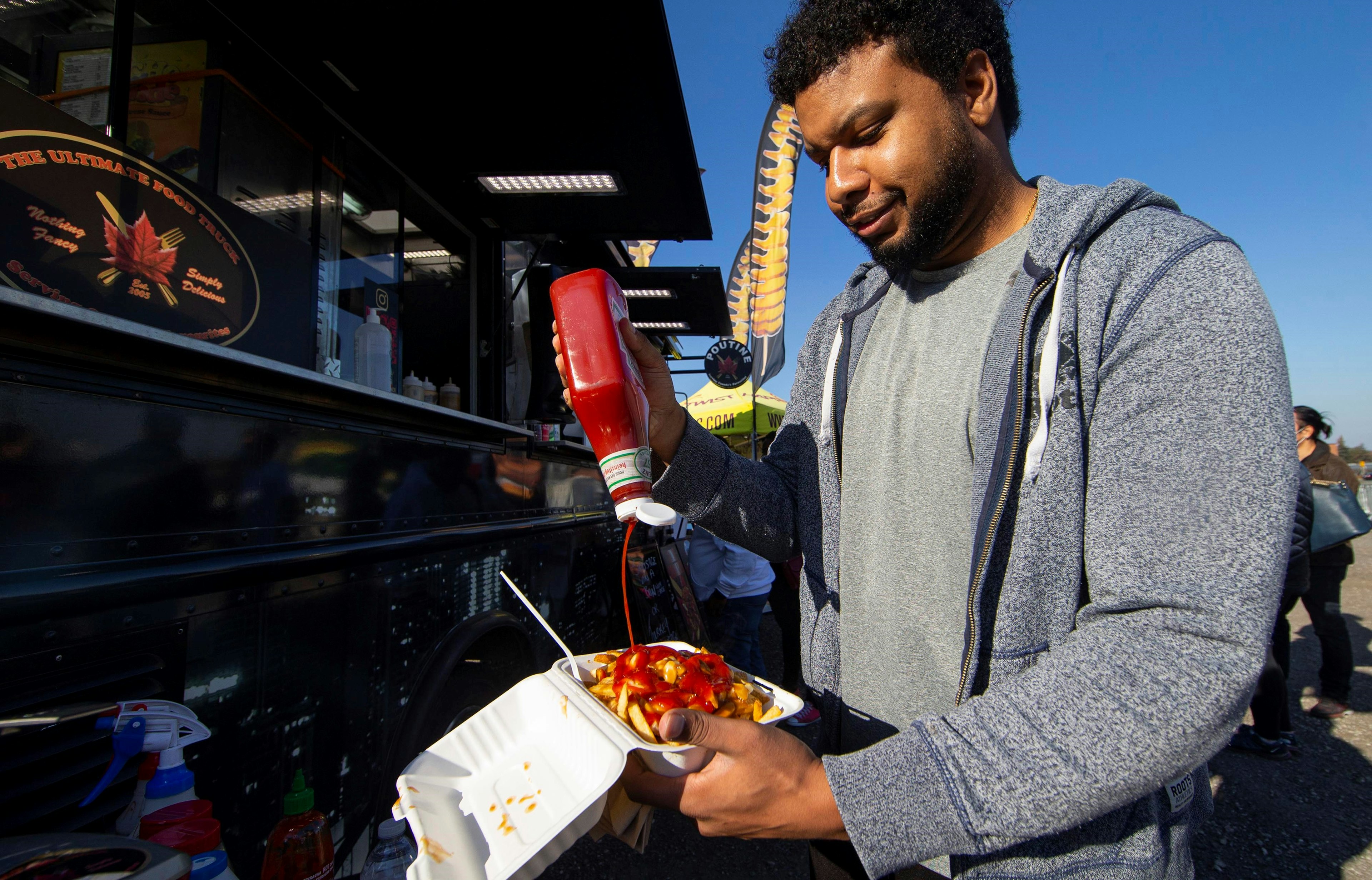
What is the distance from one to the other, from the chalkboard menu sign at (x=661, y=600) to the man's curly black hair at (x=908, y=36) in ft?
13.0

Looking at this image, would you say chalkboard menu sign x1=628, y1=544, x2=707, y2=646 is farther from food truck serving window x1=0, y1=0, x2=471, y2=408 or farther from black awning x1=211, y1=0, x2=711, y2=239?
black awning x1=211, y1=0, x2=711, y2=239

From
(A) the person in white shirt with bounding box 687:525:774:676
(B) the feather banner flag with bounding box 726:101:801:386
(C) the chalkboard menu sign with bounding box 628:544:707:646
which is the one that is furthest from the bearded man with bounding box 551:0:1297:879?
(B) the feather banner flag with bounding box 726:101:801:386

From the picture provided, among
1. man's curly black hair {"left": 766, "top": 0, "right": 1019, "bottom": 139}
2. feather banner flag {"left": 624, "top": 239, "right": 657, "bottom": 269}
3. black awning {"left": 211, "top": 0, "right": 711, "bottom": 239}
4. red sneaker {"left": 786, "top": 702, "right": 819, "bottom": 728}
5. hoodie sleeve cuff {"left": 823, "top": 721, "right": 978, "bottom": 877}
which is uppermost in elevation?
feather banner flag {"left": 624, "top": 239, "right": 657, "bottom": 269}

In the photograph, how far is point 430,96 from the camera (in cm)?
293

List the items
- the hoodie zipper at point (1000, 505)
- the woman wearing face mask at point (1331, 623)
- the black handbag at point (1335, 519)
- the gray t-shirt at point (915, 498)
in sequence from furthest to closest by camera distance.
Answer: the woman wearing face mask at point (1331, 623) → the black handbag at point (1335, 519) → the gray t-shirt at point (915, 498) → the hoodie zipper at point (1000, 505)

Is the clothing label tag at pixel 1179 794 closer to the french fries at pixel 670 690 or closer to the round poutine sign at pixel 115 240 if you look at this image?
the french fries at pixel 670 690

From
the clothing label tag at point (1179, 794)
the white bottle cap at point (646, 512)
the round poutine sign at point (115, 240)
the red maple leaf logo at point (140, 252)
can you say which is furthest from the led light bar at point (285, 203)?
the clothing label tag at point (1179, 794)

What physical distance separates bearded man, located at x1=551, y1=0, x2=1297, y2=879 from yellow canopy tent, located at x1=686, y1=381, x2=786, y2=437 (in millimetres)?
8891

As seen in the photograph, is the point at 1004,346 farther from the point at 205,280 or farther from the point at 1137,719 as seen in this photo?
the point at 205,280

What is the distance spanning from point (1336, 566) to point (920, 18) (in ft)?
18.5

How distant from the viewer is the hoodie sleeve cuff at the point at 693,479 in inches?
58.1

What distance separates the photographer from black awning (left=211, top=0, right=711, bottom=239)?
247 cm

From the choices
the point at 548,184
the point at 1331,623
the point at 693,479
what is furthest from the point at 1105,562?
the point at 1331,623

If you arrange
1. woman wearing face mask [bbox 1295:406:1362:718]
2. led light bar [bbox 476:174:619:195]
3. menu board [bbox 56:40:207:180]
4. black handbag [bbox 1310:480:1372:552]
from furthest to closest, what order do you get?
woman wearing face mask [bbox 1295:406:1362:718] → black handbag [bbox 1310:480:1372:552] → led light bar [bbox 476:174:619:195] → menu board [bbox 56:40:207:180]
